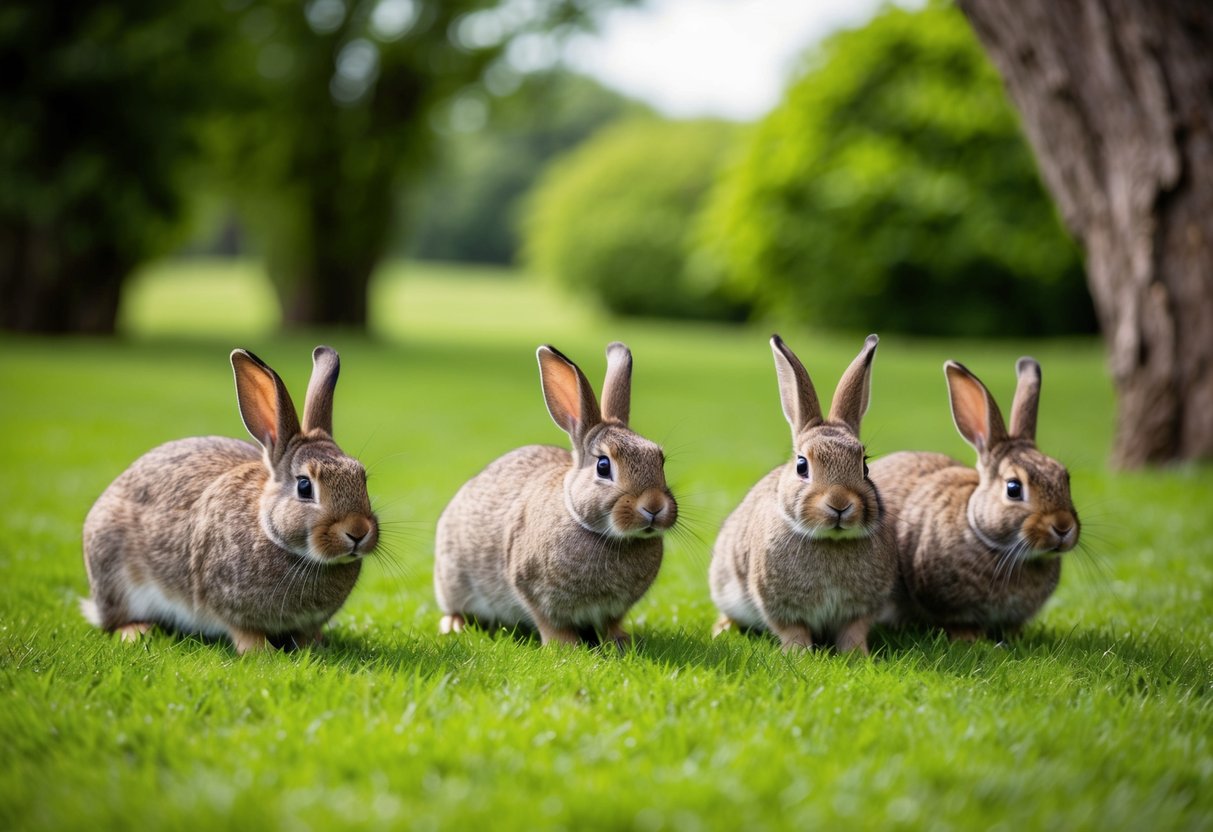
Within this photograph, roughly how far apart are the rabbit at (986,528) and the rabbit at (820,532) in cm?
38

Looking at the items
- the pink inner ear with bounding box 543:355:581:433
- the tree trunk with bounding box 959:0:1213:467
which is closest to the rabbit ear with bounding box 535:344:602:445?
the pink inner ear with bounding box 543:355:581:433

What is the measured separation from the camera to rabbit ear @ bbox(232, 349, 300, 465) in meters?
4.75

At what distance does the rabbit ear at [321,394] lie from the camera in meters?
4.89

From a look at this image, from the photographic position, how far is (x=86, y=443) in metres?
12.3

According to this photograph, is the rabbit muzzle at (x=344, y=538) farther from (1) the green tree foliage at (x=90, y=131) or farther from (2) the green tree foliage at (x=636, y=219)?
(2) the green tree foliage at (x=636, y=219)

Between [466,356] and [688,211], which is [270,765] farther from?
[688,211]

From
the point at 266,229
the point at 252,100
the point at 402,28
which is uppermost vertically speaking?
the point at 402,28

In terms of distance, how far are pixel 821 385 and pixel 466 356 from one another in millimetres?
11519

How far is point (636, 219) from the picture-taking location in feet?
181

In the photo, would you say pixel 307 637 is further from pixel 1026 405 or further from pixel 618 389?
pixel 1026 405

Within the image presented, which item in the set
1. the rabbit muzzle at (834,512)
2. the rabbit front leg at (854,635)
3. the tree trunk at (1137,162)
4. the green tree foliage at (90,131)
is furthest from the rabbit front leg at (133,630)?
the green tree foliage at (90,131)

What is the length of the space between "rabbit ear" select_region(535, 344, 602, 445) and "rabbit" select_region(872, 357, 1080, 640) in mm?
1751

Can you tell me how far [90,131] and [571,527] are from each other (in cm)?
2452

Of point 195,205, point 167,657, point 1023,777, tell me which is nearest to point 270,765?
point 167,657
